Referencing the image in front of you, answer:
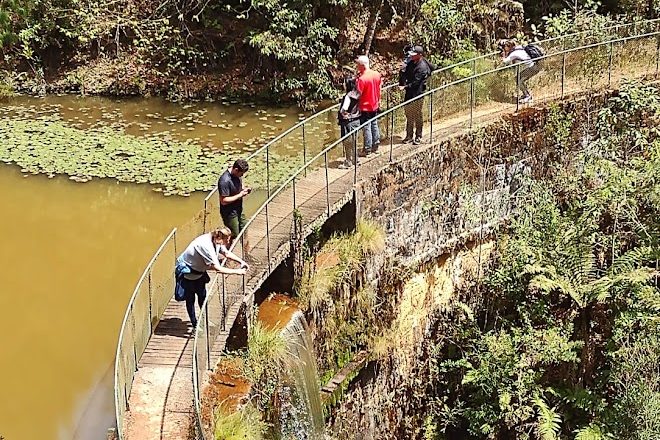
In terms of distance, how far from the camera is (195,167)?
18719 mm

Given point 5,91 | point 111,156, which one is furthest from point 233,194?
point 5,91

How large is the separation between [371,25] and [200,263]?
17.4m

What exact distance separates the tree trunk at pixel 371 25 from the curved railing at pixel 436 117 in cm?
934

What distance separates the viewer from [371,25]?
2545 cm

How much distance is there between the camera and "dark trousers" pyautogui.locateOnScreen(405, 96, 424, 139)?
14.4 metres

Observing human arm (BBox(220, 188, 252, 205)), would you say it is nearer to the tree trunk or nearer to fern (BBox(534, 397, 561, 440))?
fern (BBox(534, 397, 561, 440))

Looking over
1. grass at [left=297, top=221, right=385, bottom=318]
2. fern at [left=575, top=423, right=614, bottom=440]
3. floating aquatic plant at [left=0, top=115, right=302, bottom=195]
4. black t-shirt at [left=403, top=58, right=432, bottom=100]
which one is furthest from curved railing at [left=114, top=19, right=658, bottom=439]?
fern at [left=575, top=423, right=614, bottom=440]

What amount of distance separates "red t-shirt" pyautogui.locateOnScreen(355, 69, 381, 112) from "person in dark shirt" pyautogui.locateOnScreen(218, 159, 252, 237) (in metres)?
3.22

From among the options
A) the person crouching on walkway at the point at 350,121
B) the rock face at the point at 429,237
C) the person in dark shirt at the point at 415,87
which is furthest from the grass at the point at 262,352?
the person in dark shirt at the point at 415,87

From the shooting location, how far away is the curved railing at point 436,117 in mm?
10109

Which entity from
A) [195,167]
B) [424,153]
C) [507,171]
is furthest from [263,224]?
[195,167]

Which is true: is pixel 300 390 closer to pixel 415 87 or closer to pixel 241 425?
pixel 241 425

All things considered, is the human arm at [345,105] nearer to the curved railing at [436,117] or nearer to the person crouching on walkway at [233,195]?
the curved railing at [436,117]

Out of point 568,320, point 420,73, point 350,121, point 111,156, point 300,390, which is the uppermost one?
point 420,73
